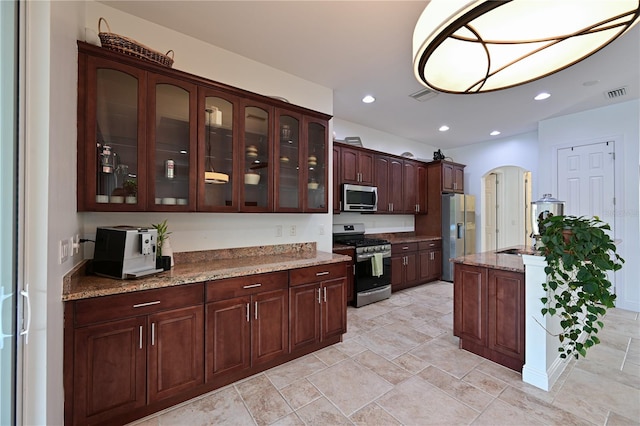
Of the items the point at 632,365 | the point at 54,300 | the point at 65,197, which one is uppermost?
the point at 65,197

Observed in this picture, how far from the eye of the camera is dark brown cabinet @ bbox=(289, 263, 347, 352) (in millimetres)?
2430

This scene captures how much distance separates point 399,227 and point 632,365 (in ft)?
11.7

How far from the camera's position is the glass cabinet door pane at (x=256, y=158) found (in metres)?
2.49

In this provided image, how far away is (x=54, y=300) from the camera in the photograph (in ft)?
4.21

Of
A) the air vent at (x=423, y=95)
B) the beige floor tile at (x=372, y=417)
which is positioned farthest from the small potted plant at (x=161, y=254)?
the air vent at (x=423, y=95)

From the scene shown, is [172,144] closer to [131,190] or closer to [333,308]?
[131,190]

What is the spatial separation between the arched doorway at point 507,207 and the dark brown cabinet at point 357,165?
3.57 metres

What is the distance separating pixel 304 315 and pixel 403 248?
9.17 feet

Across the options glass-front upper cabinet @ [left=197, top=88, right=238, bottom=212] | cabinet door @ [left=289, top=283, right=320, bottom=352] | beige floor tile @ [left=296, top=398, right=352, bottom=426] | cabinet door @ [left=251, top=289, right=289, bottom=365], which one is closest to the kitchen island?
cabinet door @ [left=289, top=283, right=320, bottom=352]

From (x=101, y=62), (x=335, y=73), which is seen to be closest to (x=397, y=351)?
(x=335, y=73)

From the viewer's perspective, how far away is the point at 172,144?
2133mm

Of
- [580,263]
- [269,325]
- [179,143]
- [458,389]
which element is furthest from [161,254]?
[580,263]

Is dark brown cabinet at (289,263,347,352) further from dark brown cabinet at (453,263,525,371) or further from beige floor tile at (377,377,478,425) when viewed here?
dark brown cabinet at (453,263,525,371)

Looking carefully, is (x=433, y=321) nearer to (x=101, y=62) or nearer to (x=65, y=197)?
(x=65, y=197)
